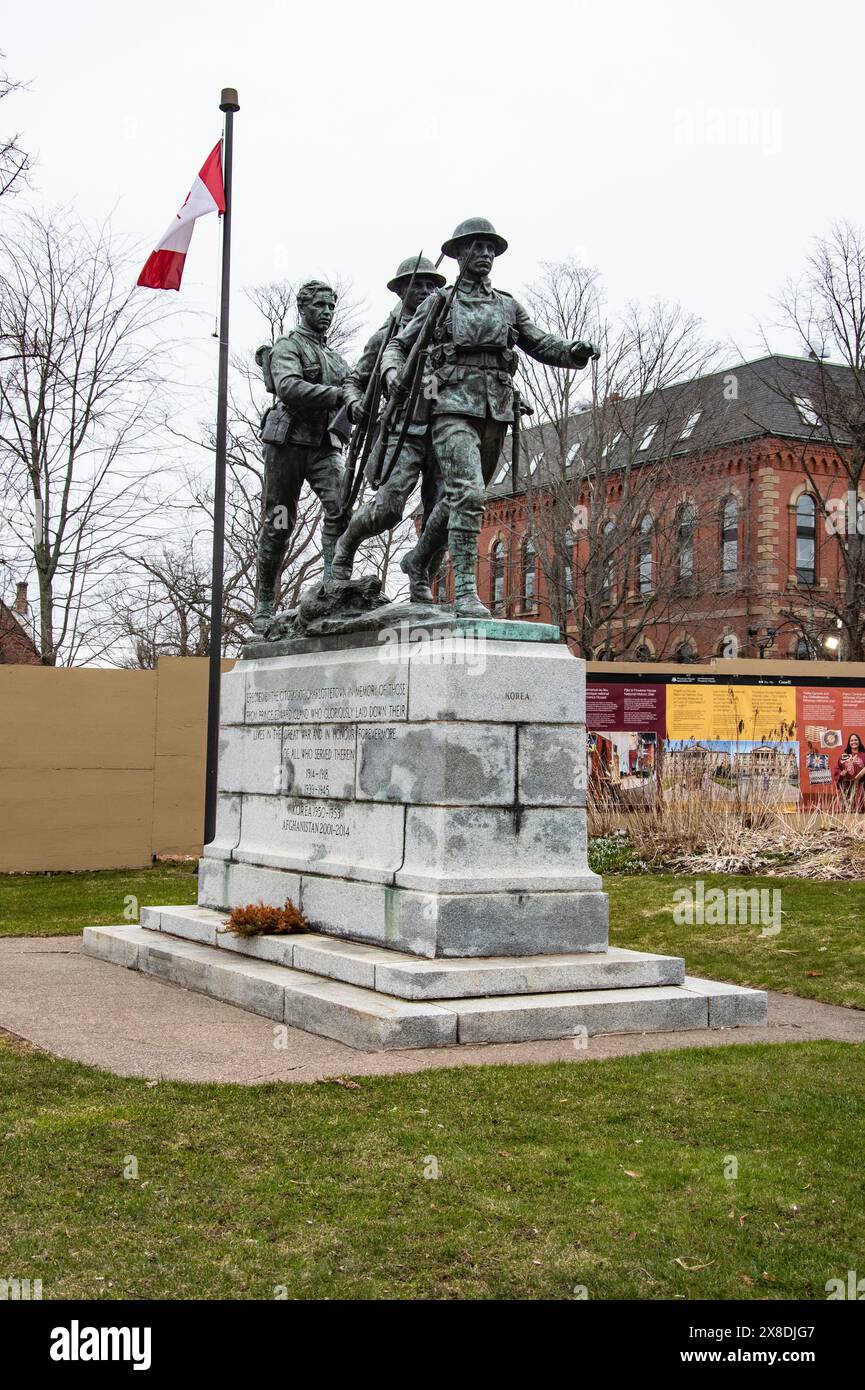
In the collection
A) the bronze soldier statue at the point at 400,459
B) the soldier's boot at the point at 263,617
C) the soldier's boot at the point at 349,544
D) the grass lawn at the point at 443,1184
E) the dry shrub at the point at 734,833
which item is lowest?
the grass lawn at the point at 443,1184

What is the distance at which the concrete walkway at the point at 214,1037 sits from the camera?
A: 679 centimetres

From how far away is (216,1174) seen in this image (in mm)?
5043

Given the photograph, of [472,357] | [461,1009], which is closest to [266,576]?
[472,357]

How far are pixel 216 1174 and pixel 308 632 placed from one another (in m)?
5.87

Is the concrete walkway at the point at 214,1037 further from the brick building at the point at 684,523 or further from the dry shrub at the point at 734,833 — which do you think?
the brick building at the point at 684,523

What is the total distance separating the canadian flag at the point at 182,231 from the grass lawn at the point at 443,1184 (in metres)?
12.4

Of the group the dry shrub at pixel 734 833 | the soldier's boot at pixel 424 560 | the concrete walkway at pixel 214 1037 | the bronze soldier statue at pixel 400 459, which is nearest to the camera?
the concrete walkway at pixel 214 1037

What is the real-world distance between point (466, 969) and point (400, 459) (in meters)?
3.76

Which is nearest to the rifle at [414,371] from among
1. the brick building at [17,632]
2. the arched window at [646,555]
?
the brick building at [17,632]

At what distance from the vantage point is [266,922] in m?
9.30

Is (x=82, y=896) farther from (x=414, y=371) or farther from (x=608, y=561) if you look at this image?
(x=608, y=561)

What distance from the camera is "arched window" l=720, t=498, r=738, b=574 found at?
133ft

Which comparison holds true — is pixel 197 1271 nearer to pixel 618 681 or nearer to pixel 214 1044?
pixel 214 1044

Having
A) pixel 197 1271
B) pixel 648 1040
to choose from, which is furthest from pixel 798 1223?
pixel 648 1040
